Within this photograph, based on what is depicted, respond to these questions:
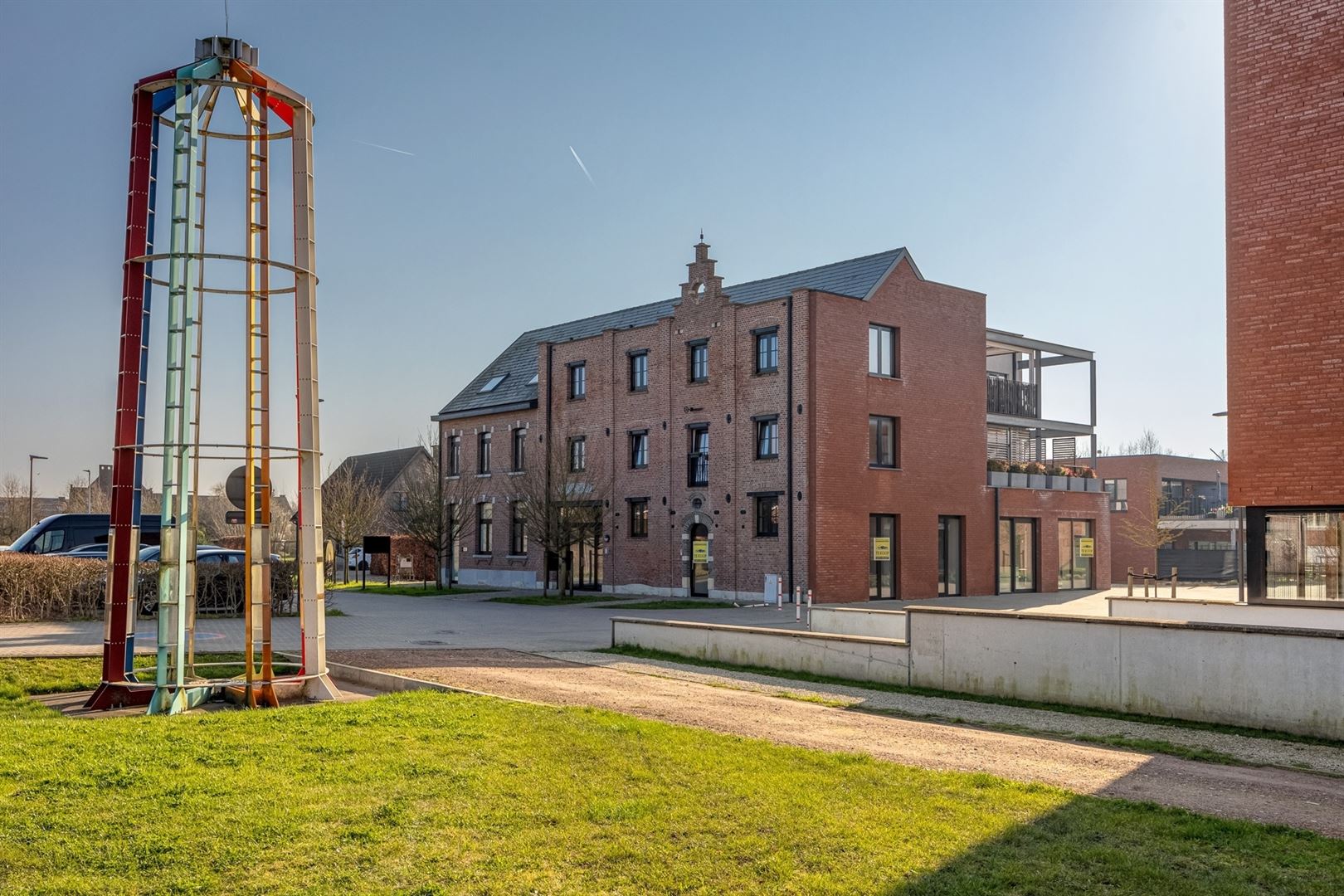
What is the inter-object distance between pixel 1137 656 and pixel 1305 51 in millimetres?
9506

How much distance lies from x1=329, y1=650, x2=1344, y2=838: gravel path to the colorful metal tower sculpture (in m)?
2.68

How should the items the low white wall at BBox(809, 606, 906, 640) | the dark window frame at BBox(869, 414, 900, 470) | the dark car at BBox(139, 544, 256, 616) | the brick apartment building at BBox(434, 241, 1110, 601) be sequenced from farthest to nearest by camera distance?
the dark window frame at BBox(869, 414, 900, 470), the brick apartment building at BBox(434, 241, 1110, 601), the dark car at BBox(139, 544, 256, 616), the low white wall at BBox(809, 606, 906, 640)

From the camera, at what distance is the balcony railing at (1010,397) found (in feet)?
127

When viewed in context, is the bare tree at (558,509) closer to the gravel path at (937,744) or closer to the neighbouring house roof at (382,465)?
the gravel path at (937,744)

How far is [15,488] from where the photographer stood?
80625 mm

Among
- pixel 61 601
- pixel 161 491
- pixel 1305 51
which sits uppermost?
pixel 1305 51

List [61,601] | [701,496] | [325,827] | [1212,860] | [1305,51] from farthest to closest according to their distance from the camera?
[701,496]
[61,601]
[1305,51]
[325,827]
[1212,860]

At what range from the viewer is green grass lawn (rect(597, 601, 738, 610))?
2983 cm

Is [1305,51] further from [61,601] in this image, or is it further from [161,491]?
[61,601]

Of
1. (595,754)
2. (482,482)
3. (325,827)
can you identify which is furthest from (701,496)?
(325,827)

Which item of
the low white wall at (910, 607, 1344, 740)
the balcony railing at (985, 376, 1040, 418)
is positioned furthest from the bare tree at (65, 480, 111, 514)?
the low white wall at (910, 607, 1344, 740)

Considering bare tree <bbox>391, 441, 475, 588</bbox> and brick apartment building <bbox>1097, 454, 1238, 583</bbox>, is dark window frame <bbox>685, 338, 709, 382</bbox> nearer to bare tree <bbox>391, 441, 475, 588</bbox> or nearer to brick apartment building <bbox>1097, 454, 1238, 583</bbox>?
bare tree <bbox>391, 441, 475, 588</bbox>

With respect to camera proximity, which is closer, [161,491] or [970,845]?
[970,845]

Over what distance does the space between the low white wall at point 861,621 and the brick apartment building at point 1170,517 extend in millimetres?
28329
